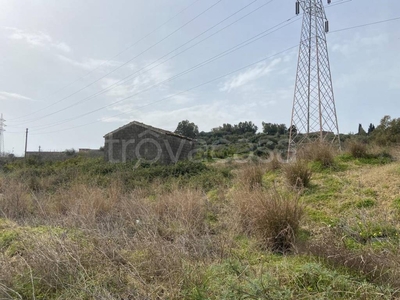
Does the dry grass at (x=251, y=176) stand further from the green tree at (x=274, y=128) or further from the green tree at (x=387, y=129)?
the green tree at (x=274, y=128)

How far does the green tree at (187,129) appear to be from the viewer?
52219mm

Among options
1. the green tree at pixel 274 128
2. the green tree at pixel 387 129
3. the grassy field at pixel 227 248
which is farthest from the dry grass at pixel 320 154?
the green tree at pixel 274 128

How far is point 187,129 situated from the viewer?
53000 millimetres

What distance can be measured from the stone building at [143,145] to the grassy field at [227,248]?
13.7 m

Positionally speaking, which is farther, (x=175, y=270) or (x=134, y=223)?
(x=134, y=223)

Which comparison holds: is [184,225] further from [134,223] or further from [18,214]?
[18,214]

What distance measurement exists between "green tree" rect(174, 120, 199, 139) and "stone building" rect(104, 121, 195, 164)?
28.6 m

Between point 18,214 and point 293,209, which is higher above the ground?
point 293,209

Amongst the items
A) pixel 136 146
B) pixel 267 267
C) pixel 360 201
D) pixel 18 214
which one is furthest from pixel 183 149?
pixel 267 267

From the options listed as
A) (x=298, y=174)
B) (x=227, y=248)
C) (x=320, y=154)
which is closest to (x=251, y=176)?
(x=298, y=174)

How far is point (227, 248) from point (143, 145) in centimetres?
1828

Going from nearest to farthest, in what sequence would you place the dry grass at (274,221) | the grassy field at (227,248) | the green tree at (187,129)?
the grassy field at (227,248) < the dry grass at (274,221) < the green tree at (187,129)

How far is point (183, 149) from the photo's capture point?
77.3 ft

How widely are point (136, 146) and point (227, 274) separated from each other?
19.6 m
